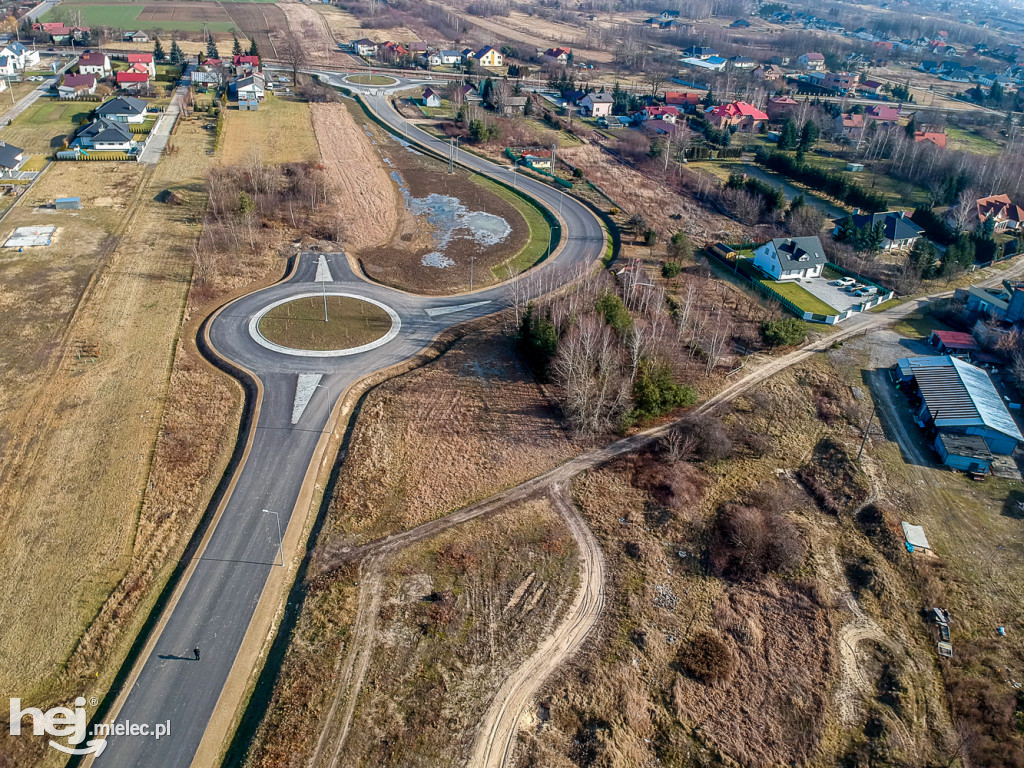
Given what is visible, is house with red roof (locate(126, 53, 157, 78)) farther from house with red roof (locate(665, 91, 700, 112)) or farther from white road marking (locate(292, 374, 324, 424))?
white road marking (locate(292, 374, 324, 424))

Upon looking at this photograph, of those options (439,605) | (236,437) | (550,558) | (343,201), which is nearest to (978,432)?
(550,558)

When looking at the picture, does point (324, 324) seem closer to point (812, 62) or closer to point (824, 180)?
point (824, 180)

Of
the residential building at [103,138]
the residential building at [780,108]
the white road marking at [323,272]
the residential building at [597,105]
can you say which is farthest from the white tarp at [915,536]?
the residential building at [780,108]

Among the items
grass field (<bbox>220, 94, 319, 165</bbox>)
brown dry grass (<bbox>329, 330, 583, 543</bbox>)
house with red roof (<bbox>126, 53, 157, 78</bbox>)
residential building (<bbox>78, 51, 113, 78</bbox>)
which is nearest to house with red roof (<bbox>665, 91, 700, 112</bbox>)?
grass field (<bbox>220, 94, 319, 165</bbox>)

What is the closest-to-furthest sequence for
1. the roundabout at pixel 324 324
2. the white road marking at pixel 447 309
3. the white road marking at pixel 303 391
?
the white road marking at pixel 303 391
the roundabout at pixel 324 324
the white road marking at pixel 447 309

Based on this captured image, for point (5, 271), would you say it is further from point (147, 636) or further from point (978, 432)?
point (978, 432)

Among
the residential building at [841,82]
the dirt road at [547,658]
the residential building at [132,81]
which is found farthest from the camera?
the residential building at [841,82]

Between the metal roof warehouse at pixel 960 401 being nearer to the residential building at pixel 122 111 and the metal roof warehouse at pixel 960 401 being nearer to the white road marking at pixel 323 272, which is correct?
the white road marking at pixel 323 272
